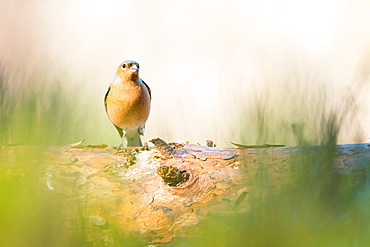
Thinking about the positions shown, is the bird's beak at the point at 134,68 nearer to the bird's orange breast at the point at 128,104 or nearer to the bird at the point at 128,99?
the bird at the point at 128,99

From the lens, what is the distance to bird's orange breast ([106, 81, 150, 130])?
317 centimetres

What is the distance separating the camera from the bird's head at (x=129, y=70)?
10.5ft

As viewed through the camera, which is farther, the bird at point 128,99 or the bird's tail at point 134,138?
the bird's tail at point 134,138

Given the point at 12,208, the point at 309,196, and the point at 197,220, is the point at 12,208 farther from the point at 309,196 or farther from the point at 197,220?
the point at 309,196

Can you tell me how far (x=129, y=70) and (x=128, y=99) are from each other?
0.78 ft

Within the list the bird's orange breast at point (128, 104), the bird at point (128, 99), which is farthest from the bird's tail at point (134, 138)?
the bird's orange breast at point (128, 104)

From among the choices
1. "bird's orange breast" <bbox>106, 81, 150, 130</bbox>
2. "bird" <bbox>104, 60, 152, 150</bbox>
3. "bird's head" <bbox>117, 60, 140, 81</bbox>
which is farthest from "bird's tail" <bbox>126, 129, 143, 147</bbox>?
"bird's head" <bbox>117, 60, 140, 81</bbox>

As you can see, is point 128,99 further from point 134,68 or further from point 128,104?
point 134,68

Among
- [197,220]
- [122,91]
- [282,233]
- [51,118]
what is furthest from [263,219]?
[122,91]

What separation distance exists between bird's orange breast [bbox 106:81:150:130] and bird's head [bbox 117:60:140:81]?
50 mm

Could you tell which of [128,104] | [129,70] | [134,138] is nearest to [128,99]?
[128,104]

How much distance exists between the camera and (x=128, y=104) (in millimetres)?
3158

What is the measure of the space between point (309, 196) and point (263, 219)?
155mm

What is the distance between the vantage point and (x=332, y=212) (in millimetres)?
1274
